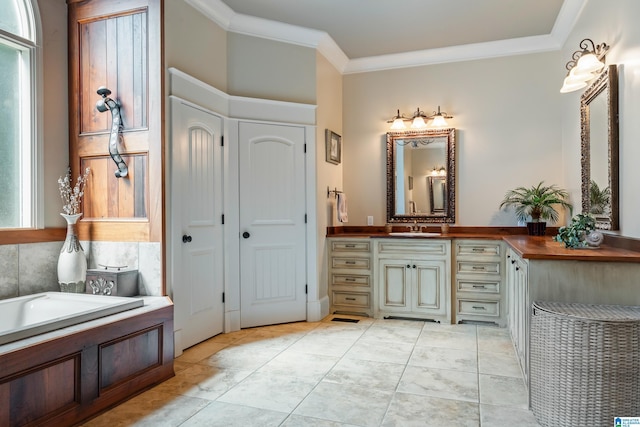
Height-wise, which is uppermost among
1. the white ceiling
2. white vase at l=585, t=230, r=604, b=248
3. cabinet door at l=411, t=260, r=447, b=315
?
the white ceiling

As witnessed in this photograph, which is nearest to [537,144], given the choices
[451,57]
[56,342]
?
[451,57]

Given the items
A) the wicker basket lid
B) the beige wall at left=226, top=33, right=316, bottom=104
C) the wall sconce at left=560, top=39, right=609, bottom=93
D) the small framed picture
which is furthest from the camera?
the small framed picture

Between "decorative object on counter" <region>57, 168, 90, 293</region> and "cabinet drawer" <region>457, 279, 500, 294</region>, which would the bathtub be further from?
"cabinet drawer" <region>457, 279, 500, 294</region>

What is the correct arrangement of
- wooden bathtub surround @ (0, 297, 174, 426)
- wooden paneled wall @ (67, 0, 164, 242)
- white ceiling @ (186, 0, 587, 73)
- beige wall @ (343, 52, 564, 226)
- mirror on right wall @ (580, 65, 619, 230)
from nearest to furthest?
1. wooden bathtub surround @ (0, 297, 174, 426)
2. mirror on right wall @ (580, 65, 619, 230)
3. wooden paneled wall @ (67, 0, 164, 242)
4. white ceiling @ (186, 0, 587, 73)
5. beige wall @ (343, 52, 564, 226)

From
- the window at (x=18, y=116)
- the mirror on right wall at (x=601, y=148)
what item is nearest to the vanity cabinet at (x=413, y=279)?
the mirror on right wall at (x=601, y=148)

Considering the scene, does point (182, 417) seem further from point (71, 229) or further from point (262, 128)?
point (262, 128)

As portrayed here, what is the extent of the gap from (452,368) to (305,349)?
3.59 feet

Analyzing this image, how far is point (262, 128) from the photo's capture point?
3916mm

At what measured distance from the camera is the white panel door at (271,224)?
3.86 m

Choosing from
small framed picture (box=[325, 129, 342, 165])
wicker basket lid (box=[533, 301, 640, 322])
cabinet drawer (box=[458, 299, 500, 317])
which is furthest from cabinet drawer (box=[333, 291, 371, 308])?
wicker basket lid (box=[533, 301, 640, 322])

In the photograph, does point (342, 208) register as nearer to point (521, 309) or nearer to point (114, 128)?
point (521, 309)

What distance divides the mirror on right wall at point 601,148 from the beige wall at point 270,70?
2.35 meters

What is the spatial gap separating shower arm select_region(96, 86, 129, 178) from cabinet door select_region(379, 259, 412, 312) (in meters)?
2.50

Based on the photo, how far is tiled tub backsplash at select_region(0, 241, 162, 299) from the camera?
280 cm
